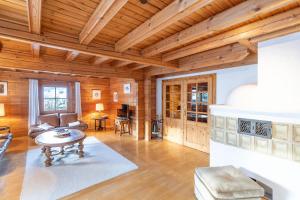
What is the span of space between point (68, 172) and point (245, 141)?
3.27m

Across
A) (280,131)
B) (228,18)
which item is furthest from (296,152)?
(228,18)

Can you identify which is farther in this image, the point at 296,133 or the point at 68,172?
the point at 68,172

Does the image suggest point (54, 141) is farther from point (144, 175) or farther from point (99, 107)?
point (99, 107)

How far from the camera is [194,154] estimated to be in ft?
13.1

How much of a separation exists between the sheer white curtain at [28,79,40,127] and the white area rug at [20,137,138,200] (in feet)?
5.86

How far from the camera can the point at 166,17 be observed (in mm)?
1646

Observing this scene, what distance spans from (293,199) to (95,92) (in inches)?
273

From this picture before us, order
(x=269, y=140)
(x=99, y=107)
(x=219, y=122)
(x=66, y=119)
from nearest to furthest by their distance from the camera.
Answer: (x=269, y=140) < (x=219, y=122) < (x=66, y=119) < (x=99, y=107)

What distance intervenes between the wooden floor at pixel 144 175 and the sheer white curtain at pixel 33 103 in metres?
1.13

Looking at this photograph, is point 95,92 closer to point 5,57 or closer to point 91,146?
point 91,146

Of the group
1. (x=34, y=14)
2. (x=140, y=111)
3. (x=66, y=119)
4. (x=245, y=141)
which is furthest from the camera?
(x=66, y=119)

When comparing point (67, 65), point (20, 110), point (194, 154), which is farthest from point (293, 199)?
point (20, 110)

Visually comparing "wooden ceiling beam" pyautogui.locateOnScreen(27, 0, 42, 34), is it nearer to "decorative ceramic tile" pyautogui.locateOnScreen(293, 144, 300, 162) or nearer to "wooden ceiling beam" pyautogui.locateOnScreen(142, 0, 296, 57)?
"wooden ceiling beam" pyautogui.locateOnScreen(142, 0, 296, 57)

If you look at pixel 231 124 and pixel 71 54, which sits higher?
pixel 71 54
